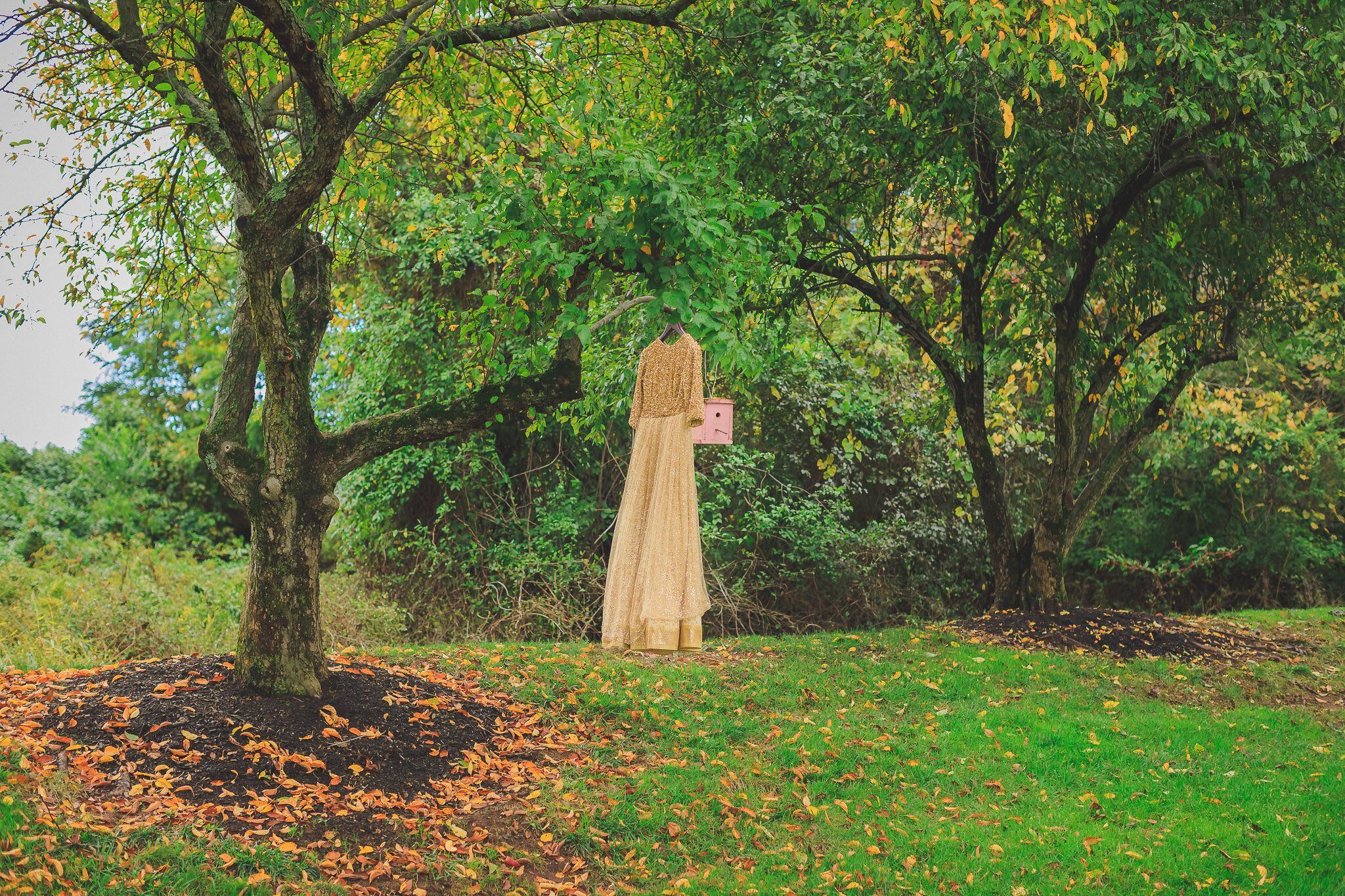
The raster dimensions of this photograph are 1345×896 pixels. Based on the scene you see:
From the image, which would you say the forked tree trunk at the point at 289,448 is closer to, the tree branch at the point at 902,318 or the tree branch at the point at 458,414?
the tree branch at the point at 458,414

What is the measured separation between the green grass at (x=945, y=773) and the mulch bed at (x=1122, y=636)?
0.38 meters

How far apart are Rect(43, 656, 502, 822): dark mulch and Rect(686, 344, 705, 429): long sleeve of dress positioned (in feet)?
8.02

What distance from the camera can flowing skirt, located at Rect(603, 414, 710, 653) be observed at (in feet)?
17.2

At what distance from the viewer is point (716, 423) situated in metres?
5.78

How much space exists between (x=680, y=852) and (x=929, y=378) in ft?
28.7

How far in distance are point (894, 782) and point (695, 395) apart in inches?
112

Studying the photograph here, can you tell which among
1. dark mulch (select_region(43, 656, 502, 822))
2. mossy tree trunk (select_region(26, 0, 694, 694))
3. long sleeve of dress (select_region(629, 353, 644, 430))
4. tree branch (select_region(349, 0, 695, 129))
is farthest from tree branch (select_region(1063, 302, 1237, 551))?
dark mulch (select_region(43, 656, 502, 822))

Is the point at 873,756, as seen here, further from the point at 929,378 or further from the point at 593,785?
the point at 929,378

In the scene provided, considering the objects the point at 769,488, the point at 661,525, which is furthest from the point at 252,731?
the point at 769,488

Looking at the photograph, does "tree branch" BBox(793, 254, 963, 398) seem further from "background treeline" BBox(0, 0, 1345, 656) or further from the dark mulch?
the dark mulch

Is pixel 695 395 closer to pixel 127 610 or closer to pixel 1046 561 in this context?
pixel 1046 561

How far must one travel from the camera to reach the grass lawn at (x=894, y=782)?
15.8 feet

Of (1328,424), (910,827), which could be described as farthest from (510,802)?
(1328,424)

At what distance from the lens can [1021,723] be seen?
7.08 meters
